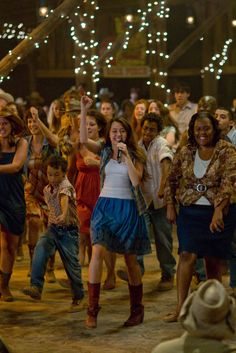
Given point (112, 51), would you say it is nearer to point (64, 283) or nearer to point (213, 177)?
point (64, 283)

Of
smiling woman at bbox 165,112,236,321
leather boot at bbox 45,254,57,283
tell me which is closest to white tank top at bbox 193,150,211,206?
smiling woman at bbox 165,112,236,321

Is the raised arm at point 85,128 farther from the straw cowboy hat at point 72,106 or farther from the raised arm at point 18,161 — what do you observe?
the straw cowboy hat at point 72,106

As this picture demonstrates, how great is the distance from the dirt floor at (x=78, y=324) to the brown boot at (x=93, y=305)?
0.07 m

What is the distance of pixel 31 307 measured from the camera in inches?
314

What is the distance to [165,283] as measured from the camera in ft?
28.3

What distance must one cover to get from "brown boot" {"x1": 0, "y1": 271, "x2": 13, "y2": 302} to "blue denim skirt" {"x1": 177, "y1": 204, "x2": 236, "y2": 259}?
1990 millimetres

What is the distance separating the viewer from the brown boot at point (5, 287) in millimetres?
Answer: 8164

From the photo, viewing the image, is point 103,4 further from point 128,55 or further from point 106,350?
point 106,350

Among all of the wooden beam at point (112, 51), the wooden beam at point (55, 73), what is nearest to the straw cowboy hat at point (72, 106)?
the wooden beam at point (112, 51)

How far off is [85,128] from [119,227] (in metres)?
0.98

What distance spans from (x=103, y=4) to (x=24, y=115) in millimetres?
10504

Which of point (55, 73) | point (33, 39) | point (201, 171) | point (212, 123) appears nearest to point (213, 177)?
point (201, 171)

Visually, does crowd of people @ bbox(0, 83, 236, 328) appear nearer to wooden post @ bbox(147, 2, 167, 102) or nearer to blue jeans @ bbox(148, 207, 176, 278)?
blue jeans @ bbox(148, 207, 176, 278)

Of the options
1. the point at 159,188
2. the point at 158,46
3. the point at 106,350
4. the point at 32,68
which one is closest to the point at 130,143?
the point at 159,188
